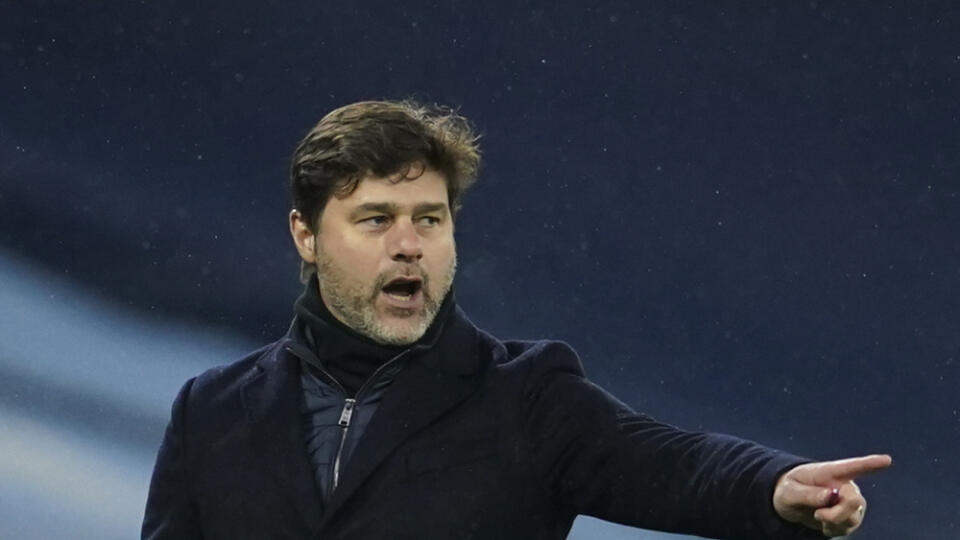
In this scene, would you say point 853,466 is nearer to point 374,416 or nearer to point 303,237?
point 374,416

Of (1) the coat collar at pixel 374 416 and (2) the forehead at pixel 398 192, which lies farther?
(2) the forehead at pixel 398 192

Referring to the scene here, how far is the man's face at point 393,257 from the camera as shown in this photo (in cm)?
500

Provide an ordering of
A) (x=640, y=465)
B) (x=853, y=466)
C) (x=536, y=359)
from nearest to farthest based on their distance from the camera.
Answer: (x=853, y=466)
(x=640, y=465)
(x=536, y=359)

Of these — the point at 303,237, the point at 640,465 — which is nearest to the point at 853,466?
the point at 640,465

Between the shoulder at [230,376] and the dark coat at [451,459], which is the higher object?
the shoulder at [230,376]

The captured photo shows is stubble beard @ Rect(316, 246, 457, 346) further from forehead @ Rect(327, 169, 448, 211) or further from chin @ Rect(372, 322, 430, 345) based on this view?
forehead @ Rect(327, 169, 448, 211)

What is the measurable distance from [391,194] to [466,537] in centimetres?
86

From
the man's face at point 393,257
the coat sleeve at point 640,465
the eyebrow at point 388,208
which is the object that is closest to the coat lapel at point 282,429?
the man's face at point 393,257

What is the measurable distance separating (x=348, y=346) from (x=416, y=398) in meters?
0.22

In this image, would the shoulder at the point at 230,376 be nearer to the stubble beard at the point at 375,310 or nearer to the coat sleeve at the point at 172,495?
the coat sleeve at the point at 172,495

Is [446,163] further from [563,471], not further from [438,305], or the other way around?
[563,471]

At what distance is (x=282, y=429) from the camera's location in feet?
16.5

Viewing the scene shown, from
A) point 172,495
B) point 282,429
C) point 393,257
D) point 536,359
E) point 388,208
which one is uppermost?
point 388,208

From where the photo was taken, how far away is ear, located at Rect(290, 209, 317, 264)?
17.4ft
